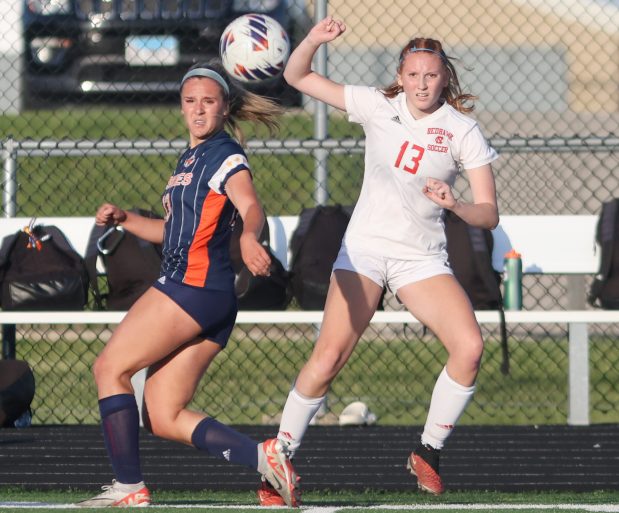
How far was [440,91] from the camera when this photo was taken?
540cm

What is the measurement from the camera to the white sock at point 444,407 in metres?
5.43

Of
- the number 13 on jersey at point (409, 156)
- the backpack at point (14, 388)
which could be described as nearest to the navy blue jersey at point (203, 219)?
the number 13 on jersey at point (409, 156)

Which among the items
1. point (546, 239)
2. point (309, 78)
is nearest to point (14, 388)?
point (309, 78)

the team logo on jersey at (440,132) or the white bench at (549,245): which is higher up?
the team logo on jersey at (440,132)

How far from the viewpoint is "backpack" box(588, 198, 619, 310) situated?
26.3ft

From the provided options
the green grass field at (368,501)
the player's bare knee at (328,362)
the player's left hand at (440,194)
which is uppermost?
the player's left hand at (440,194)

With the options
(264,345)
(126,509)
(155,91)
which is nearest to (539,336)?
(264,345)

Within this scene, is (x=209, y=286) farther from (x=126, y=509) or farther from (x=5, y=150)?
(x=5, y=150)

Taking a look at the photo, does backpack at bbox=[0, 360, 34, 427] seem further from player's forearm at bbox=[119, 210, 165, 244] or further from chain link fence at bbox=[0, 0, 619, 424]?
player's forearm at bbox=[119, 210, 165, 244]

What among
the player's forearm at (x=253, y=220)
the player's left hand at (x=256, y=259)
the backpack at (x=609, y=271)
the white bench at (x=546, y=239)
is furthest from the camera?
the white bench at (x=546, y=239)

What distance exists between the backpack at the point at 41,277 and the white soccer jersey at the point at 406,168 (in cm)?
291

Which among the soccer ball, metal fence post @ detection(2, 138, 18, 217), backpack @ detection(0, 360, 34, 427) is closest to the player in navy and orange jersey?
the soccer ball

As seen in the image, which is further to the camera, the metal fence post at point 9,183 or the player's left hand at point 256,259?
the metal fence post at point 9,183

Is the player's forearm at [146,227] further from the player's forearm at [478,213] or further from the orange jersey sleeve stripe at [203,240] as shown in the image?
the player's forearm at [478,213]
